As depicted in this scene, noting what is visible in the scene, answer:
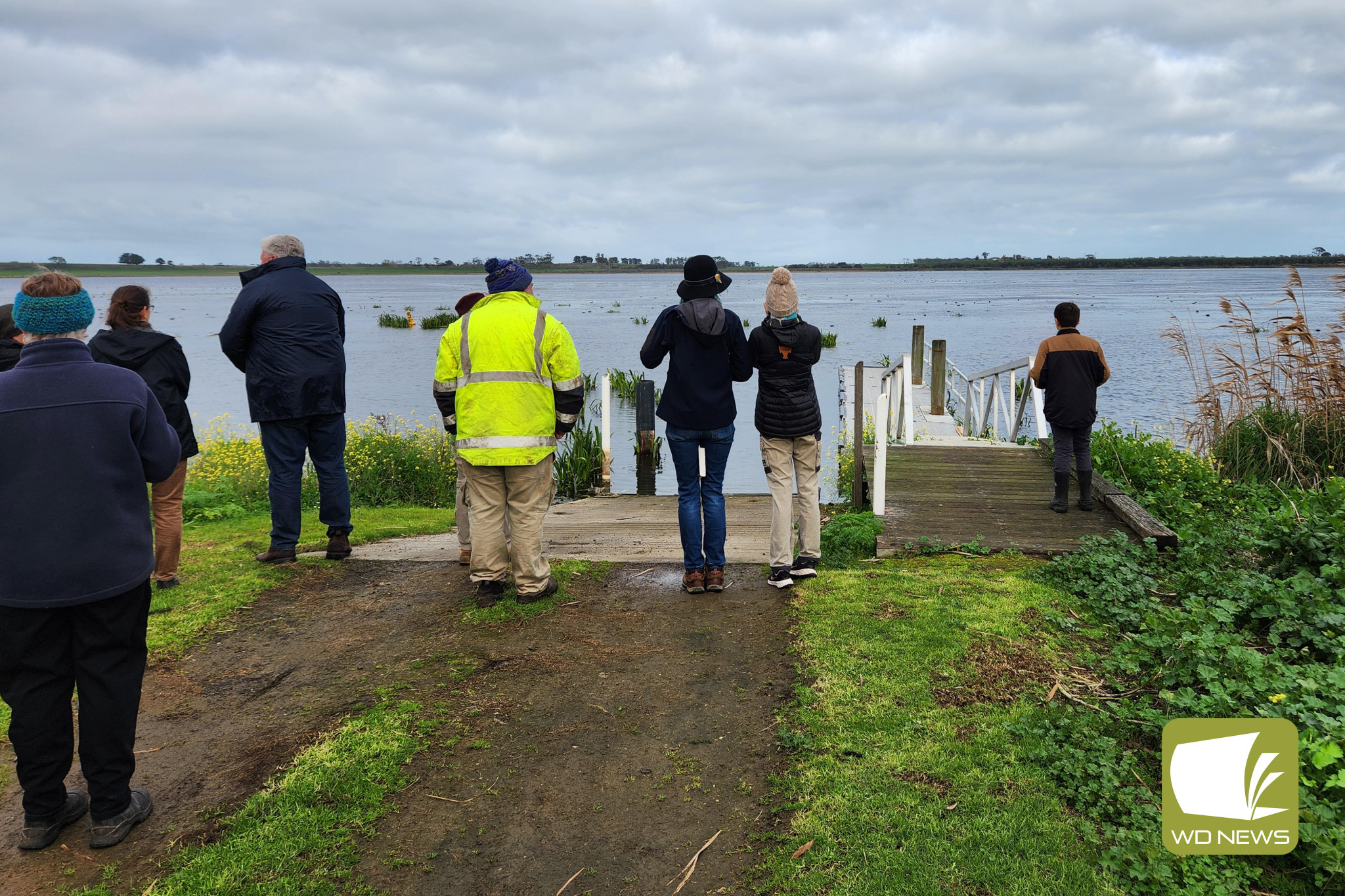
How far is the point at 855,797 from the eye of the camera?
3.28 meters

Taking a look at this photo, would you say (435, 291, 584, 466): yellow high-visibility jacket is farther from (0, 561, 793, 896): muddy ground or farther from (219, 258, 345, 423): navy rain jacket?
(219, 258, 345, 423): navy rain jacket

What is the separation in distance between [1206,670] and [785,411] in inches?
107

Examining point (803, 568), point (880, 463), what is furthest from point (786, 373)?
point (880, 463)

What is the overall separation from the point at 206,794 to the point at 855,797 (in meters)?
2.46

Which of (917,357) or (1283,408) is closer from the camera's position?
(1283,408)

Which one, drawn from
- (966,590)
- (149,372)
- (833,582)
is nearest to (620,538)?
(833,582)

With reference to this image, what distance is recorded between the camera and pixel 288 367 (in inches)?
234

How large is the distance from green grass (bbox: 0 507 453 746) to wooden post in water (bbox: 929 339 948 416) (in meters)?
12.7

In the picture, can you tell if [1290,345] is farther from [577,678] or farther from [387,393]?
[387,393]

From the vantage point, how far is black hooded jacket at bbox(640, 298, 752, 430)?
5469 millimetres

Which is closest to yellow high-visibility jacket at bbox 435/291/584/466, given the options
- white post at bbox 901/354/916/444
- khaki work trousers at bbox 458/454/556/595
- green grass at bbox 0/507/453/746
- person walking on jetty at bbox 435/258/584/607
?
person walking on jetty at bbox 435/258/584/607

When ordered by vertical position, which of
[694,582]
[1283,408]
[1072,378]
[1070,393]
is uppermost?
[1072,378]

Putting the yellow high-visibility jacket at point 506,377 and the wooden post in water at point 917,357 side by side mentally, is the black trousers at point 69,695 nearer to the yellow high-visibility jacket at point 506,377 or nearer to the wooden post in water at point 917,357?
the yellow high-visibility jacket at point 506,377

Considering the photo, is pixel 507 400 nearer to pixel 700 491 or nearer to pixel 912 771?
pixel 700 491
